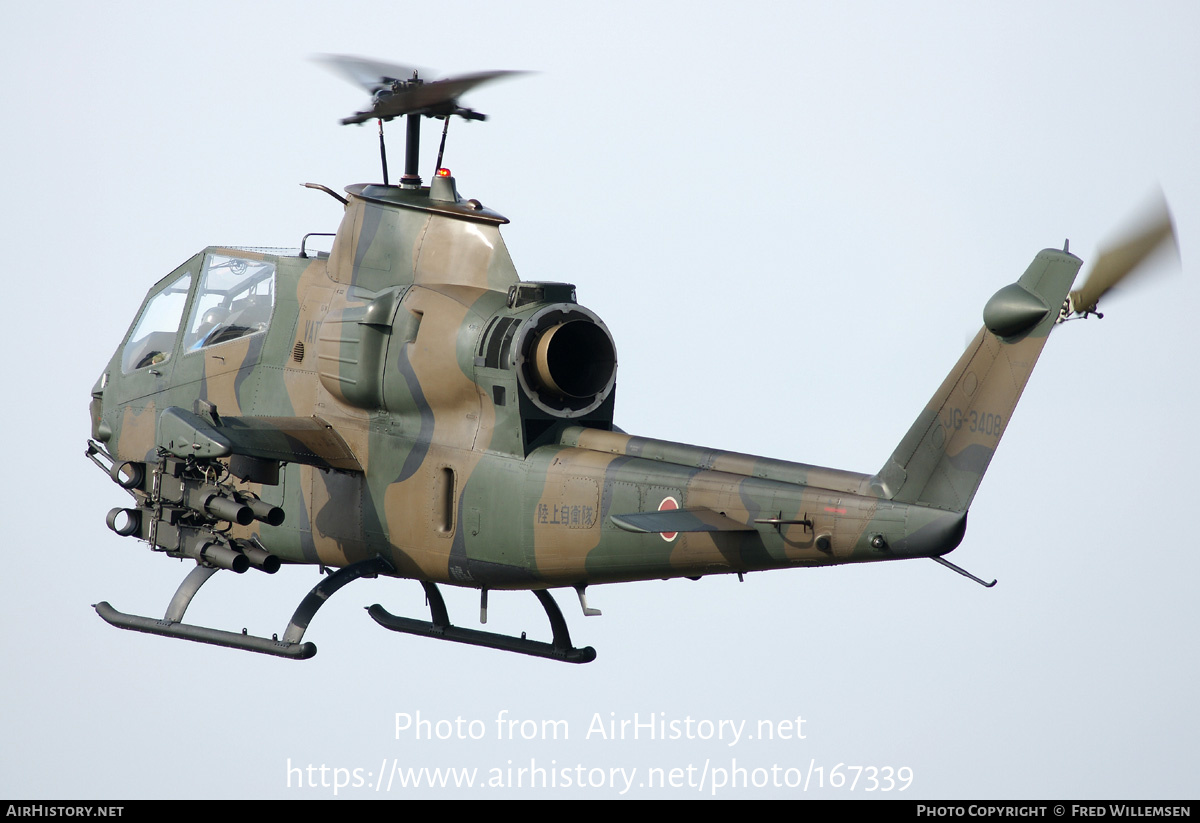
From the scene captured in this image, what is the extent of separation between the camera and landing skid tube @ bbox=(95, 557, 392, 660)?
13.2 meters

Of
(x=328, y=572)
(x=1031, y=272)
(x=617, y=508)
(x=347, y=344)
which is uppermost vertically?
(x=1031, y=272)

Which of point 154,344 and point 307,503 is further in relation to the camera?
point 154,344

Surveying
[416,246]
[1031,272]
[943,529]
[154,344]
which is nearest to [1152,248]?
[1031,272]

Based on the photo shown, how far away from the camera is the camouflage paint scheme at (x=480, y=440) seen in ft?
35.8

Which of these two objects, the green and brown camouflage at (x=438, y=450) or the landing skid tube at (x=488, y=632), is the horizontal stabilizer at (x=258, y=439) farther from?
the landing skid tube at (x=488, y=632)

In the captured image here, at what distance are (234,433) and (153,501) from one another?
95cm

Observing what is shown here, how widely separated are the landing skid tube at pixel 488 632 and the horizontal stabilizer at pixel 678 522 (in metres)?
2.25

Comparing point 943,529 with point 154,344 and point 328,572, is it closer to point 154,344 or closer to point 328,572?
point 328,572

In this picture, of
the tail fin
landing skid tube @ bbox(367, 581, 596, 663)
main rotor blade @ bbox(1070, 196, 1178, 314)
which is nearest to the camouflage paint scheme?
the tail fin

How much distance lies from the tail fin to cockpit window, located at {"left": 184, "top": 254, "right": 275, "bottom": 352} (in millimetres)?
5958

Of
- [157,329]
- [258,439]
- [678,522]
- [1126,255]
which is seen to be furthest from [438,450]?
[1126,255]

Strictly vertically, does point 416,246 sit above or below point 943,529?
above

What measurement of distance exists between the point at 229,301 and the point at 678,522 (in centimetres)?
531

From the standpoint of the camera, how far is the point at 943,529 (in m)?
10.5
